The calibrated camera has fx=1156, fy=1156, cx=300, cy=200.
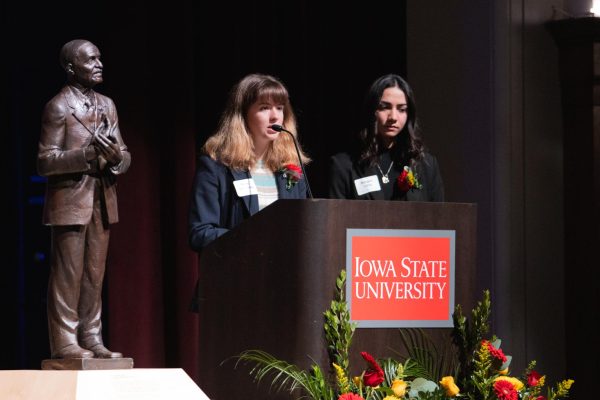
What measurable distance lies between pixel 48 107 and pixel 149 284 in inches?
68.5

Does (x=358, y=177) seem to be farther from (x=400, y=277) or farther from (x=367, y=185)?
(x=400, y=277)

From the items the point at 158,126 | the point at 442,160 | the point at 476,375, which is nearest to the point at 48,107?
the point at 476,375

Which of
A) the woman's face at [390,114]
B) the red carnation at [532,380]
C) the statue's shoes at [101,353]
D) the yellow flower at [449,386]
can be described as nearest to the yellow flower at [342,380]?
the yellow flower at [449,386]

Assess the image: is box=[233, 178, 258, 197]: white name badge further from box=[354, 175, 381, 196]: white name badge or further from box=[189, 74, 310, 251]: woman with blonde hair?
box=[354, 175, 381, 196]: white name badge

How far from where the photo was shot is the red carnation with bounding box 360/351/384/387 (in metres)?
2.58

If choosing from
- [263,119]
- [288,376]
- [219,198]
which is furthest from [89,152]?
[288,376]

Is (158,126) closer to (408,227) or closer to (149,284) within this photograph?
(149,284)

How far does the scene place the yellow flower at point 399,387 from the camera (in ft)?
8.78

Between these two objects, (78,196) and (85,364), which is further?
(78,196)

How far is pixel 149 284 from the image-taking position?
4660mm

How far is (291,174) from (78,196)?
65cm

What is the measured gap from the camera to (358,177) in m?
3.48

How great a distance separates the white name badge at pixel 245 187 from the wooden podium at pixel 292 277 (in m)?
0.35

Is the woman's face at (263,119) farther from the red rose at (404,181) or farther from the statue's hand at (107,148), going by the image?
the statue's hand at (107,148)
